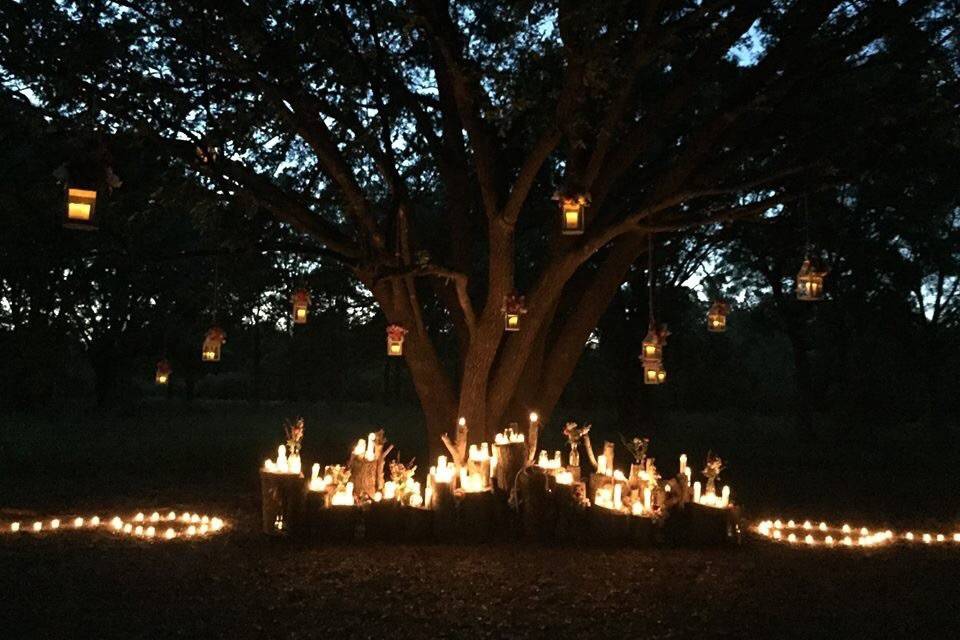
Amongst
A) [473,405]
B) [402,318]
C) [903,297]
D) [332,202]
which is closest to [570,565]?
[473,405]

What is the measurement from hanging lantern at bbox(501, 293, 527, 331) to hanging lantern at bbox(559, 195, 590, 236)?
1.42 m

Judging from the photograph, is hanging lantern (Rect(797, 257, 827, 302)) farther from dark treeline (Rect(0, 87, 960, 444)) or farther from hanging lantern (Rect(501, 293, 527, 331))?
hanging lantern (Rect(501, 293, 527, 331))

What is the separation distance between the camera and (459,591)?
6621 millimetres

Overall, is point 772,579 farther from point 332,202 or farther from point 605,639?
point 332,202

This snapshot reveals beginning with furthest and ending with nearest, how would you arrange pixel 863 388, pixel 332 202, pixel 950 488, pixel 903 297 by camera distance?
pixel 863 388, pixel 903 297, pixel 950 488, pixel 332 202

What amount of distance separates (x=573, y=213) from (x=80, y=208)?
14.5ft

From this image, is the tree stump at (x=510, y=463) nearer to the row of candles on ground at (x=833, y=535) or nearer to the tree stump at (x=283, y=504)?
the tree stump at (x=283, y=504)

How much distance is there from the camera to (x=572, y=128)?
7.96 m

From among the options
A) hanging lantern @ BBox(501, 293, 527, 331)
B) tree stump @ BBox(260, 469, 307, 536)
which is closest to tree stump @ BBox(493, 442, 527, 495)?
hanging lantern @ BBox(501, 293, 527, 331)

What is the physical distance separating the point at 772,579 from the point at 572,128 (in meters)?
4.48

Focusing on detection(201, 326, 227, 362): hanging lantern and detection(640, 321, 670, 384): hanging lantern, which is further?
detection(201, 326, 227, 362): hanging lantern

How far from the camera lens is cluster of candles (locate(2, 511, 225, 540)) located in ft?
29.7

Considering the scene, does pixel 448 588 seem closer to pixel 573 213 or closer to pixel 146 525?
pixel 573 213

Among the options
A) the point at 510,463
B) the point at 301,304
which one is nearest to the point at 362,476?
the point at 510,463
